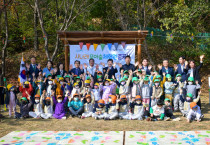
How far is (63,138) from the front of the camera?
5.62 metres

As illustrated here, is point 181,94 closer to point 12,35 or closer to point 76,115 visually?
point 76,115

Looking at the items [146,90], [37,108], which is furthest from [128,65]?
[37,108]

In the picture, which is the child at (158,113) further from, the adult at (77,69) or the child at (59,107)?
the adult at (77,69)

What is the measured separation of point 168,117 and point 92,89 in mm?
2967

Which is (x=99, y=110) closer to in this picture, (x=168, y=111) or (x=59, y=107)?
(x=59, y=107)

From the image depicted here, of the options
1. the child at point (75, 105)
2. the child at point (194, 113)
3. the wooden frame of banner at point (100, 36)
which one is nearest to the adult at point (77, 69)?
the wooden frame of banner at point (100, 36)

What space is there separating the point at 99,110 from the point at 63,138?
2.32 m

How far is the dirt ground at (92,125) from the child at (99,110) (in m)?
0.21

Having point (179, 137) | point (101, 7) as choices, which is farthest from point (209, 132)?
point (101, 7)

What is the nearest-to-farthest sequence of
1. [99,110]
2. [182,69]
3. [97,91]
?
[99,110], [97,91], [182,69]

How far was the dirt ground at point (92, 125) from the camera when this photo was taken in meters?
6.47

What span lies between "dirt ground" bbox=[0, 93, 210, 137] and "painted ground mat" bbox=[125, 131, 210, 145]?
0.50m

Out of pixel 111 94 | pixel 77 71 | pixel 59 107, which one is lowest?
pixel 59 107

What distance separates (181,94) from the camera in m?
8.25
